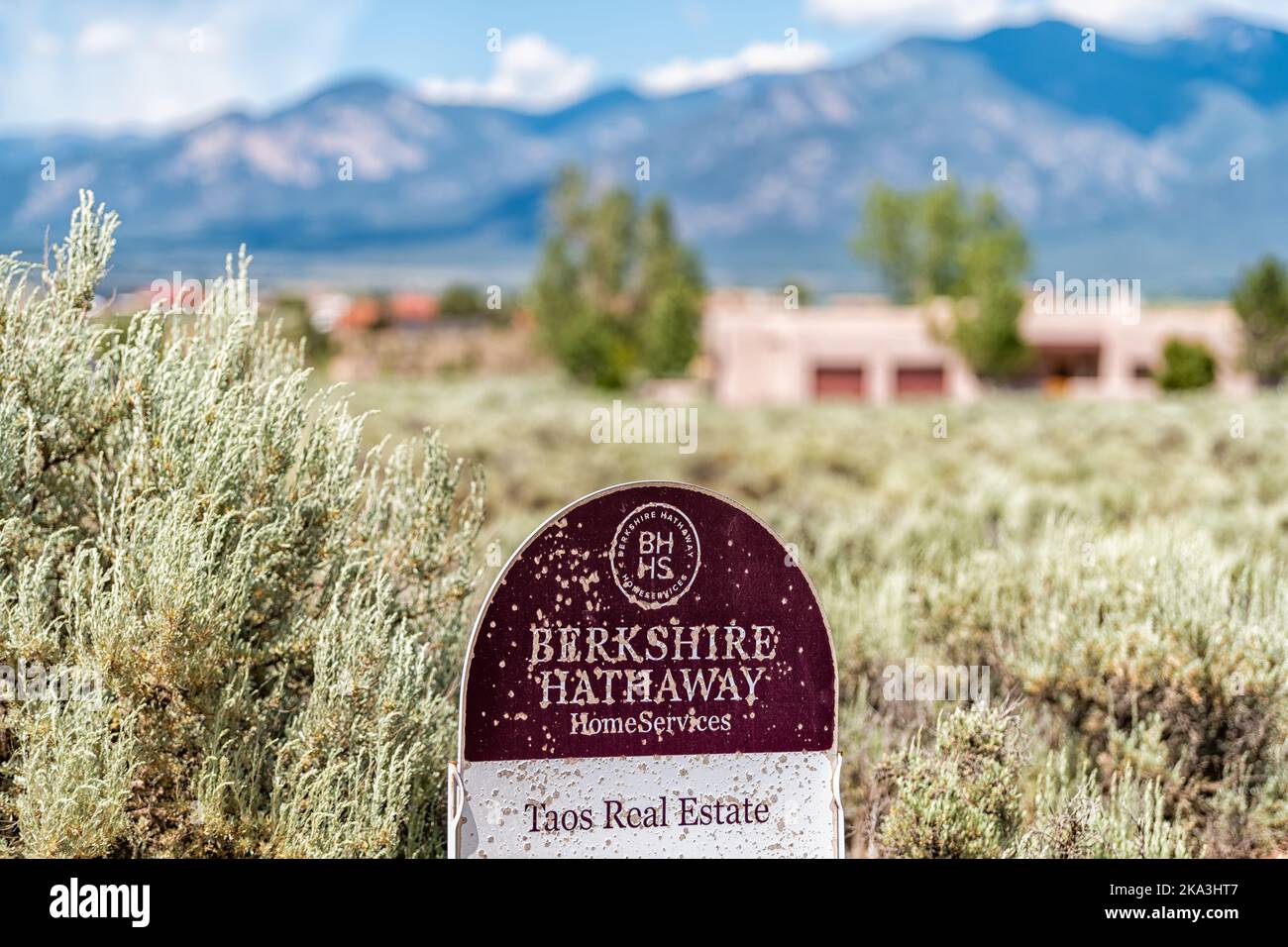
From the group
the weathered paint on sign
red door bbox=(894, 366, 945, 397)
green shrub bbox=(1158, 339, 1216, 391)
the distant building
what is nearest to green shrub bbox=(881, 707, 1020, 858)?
the weathered paint on sign

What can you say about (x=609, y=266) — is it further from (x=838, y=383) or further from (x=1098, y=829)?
(x=1098, y=829)

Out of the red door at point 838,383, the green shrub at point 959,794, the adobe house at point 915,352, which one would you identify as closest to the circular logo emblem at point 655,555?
the green shrub at point 959,794

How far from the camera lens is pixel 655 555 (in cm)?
447

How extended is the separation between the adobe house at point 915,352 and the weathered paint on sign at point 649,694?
180 ft

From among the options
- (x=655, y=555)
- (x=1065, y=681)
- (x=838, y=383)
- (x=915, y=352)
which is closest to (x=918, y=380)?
(x=915, y=352)

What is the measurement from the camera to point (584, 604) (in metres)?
4.42

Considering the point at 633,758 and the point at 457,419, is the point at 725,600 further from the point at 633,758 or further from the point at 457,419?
the point at 457,419

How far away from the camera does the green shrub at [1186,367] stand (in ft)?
187

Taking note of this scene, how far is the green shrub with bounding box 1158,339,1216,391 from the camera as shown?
5688 centimetres

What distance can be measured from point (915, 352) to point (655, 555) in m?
60.3

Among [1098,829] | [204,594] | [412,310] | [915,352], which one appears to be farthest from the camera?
[412,310]

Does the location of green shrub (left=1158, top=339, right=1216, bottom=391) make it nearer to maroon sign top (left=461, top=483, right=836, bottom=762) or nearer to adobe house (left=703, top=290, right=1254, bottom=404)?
adobe house (left=703, top=290, right=1254, bottom=404)

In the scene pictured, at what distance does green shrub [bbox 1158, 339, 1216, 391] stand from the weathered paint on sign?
5657 centimetres
